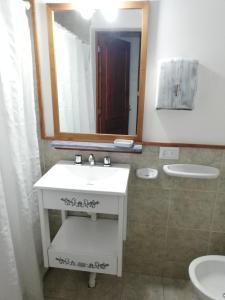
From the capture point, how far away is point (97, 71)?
1.56m

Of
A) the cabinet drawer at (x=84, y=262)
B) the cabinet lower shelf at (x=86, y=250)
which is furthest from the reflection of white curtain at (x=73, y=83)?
the cabinet drawer at (x=84, y=262)

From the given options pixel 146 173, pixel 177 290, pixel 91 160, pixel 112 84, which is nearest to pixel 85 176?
pixel 91 160

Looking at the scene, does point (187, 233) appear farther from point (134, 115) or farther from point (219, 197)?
point (134, 115)

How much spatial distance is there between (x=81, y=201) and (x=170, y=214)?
74 cm

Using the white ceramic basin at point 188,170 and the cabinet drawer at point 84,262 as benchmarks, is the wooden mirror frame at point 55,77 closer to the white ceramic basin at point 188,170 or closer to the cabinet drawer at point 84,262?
the white ceramic basin at point 188,170

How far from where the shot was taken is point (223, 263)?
60.0 inches

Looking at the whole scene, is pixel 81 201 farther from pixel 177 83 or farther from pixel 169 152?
pixel 177 83

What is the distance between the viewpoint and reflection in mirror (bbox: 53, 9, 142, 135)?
4.79 feet

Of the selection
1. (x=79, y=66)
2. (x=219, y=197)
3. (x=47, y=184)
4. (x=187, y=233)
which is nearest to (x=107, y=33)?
(x=79, y=66)

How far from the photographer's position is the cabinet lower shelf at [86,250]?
1394 mm

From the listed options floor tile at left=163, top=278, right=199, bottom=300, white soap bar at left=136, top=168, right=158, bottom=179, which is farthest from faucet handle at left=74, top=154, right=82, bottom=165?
floor tile at left=163, top=278, right=199, bottom=300

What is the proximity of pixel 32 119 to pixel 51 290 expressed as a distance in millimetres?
1251

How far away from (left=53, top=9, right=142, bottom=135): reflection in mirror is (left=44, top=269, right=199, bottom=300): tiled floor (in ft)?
3.75

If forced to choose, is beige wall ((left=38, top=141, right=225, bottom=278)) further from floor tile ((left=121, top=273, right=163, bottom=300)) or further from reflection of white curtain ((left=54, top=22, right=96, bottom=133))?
reflection of white curtain ((left=54, top=22, right=96, bottom=133))
